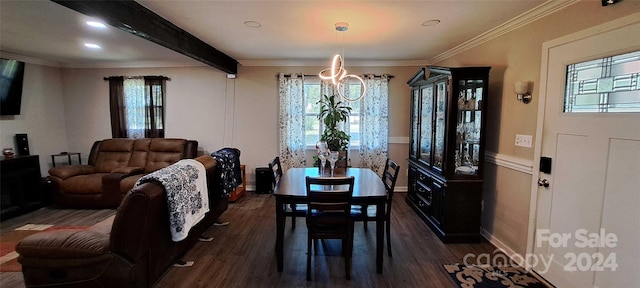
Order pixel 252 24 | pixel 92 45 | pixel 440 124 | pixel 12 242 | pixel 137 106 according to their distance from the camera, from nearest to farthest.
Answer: pixel 252 24
pixel 12 242
pixel 440 124
pixel 92 45
pixel 137 106

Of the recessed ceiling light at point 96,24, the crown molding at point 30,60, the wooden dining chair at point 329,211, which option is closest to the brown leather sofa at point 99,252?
the wooden dining chair at point 329,211

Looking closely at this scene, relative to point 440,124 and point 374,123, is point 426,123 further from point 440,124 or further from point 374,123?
point 374,123

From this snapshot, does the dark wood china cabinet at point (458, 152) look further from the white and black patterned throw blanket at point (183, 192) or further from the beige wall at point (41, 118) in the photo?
the beige wall at point (41, 118)

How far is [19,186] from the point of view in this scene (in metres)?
4.09

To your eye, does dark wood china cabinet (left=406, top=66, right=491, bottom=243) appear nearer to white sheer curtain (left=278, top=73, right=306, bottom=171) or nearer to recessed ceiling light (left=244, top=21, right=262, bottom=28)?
recessed ceiling light (left=244, top=21, right=262, bottom=28)

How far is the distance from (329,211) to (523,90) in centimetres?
209

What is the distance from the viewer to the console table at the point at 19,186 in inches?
155

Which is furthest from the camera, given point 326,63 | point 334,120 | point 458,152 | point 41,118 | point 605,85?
point 326,63

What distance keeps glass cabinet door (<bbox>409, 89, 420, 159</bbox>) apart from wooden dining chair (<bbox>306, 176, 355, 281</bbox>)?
7.58 feet

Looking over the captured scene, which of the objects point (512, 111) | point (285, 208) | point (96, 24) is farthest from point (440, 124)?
point (96, 24)

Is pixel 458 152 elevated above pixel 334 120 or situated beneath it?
situated beneath

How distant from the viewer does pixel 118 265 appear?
2.09 m

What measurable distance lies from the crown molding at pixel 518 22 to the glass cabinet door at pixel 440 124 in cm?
71

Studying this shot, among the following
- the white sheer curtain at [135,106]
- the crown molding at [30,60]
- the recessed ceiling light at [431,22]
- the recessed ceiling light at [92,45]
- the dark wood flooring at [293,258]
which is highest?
the recessed ceiling light at [431,22]
